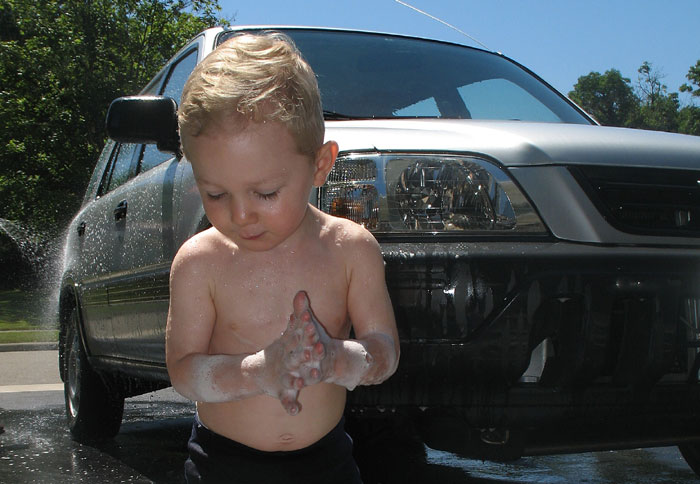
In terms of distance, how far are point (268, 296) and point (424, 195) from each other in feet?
3.61

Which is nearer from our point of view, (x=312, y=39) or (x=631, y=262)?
(x=631, y=262)

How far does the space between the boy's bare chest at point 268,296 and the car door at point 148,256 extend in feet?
4.74

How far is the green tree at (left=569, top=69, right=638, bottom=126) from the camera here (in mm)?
103688

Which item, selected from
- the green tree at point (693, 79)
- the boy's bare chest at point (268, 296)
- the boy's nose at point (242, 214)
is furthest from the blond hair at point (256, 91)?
the green tree at point (693, 79)

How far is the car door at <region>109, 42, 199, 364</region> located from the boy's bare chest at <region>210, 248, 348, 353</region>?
1.44 metres

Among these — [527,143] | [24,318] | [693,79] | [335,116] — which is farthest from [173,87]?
[693,79]

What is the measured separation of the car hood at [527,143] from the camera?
2.66 m

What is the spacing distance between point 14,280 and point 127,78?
38.7 ft

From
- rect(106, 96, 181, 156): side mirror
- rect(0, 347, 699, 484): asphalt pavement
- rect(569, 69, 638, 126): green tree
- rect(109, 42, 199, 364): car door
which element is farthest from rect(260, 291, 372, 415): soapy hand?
rect(569, 69, 638, 126): green tree

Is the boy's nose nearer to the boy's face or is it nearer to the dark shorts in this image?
the boy's face

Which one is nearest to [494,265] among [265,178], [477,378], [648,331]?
[477,378]

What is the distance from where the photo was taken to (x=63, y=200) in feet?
76.7

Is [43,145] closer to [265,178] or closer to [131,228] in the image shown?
[131,228]

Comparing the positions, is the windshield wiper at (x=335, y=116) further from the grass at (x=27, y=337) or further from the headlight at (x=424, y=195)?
the grass at (x=27, y=337)
